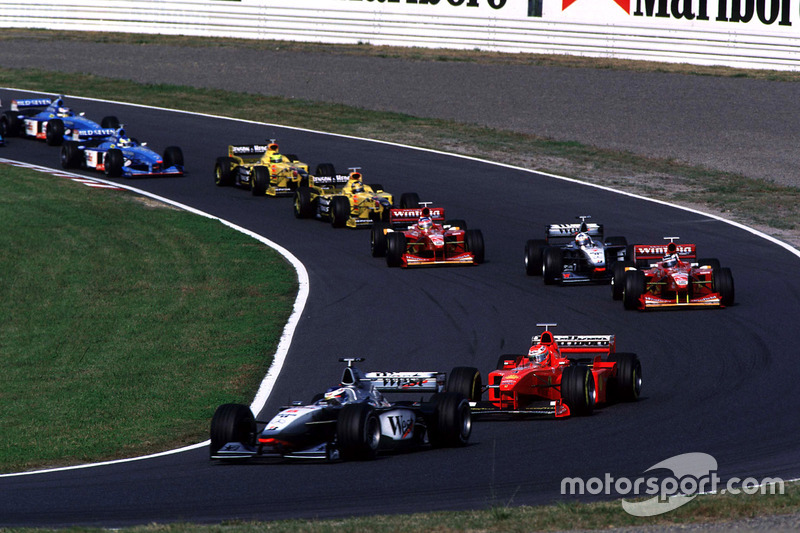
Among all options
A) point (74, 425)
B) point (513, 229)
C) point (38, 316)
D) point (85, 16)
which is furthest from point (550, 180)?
point (85, 16)

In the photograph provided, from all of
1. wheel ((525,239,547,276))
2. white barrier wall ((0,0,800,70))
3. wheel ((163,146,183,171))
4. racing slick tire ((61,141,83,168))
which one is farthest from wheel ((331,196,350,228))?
white barrier wall ((0,0,800,70))

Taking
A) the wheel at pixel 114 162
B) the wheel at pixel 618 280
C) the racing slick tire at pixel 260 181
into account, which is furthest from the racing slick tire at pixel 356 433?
the wheel at pixel 114 162

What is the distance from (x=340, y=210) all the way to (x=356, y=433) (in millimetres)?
16556

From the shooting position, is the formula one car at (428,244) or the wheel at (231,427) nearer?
the wheel at (231,427)

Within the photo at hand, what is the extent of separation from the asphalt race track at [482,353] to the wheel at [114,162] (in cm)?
102

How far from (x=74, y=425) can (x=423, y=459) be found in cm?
509

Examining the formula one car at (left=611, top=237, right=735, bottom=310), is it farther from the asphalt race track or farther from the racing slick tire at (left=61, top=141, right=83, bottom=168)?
the racing slick tire at (left=61, top=141, right=83, bottom=168)

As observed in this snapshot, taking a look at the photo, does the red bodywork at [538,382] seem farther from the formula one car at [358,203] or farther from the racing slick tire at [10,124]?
the racing slick tire at [10,124]

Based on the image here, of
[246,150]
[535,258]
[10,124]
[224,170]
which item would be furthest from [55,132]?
[535,258]

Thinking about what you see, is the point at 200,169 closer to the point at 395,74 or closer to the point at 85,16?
the point at 395,74

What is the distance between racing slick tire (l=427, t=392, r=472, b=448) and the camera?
549 inches

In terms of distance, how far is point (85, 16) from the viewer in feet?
176

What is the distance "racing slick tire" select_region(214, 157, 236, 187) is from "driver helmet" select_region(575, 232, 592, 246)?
12912 millimetres

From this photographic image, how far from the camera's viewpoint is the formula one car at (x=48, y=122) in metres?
38.3
